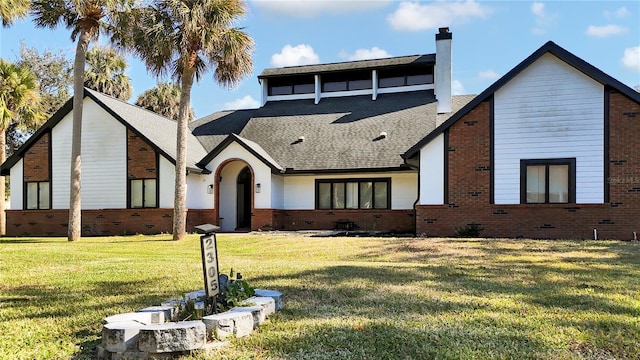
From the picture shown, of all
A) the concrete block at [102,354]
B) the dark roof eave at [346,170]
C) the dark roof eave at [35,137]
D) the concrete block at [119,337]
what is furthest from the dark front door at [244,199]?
the concrete block at [119,337]

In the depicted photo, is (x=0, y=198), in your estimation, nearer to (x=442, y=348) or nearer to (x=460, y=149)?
(x=460, y=149)

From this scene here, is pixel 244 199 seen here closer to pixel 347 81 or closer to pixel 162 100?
pixel 347 81

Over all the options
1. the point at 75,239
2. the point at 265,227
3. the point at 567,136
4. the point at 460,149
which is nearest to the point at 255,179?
the point at 265,227

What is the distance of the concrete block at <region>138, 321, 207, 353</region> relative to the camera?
4391 millimetres

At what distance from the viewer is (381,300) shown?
648 centimetres

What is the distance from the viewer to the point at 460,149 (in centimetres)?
1670

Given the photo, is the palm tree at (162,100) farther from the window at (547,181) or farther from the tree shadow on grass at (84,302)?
→ the tree shadow on grass at (84,302)

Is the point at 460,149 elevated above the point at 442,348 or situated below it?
above

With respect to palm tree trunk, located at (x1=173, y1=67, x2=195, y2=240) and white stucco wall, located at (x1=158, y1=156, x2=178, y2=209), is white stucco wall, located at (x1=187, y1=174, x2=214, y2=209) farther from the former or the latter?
palm tree trunk, located at (x1=173, y1=67, x2=195, y2=240)

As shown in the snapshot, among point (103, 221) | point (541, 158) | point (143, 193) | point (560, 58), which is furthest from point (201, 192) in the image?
point (560, 58)

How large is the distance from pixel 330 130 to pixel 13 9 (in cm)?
1357

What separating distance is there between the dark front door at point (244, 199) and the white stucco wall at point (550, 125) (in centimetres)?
1143

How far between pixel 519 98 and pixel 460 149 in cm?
252

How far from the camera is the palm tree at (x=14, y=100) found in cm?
2139
